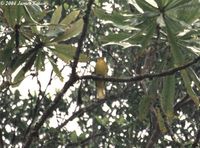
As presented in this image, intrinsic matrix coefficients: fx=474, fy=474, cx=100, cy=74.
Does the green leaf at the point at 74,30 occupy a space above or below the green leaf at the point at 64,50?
below

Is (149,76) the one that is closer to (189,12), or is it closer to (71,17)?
(189,12)

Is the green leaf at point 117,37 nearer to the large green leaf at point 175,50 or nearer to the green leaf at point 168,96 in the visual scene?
the large green leaf at point 175,50

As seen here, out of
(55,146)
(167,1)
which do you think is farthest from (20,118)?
(167,1)

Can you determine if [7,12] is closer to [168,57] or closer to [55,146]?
[168,57]

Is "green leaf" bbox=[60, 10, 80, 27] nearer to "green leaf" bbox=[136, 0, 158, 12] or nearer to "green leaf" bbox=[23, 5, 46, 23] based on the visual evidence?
"green leaf" bbox=[23, 5, 46, 23]

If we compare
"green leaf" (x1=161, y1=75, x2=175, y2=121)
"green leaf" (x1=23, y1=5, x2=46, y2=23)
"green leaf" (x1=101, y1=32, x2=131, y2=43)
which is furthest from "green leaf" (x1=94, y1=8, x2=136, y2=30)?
"green leaf" (x1=161, y1=75, x2=175, y2=121)

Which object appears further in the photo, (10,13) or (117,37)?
(117,37)

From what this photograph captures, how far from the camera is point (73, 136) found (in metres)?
4.32

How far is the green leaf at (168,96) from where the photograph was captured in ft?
9.57

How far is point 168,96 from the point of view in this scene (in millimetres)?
2938

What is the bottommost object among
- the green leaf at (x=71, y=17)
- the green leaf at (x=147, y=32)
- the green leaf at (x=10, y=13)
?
the green leaf at (x=147, y=32)

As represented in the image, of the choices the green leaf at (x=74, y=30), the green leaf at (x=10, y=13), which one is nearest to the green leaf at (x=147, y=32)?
the green leaf at (x=74, y=30)

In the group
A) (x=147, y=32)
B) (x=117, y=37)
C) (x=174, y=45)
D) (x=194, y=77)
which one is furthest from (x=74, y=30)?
(x=194, y=77)

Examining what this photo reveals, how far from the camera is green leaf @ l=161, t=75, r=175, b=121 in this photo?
9.57 ft
